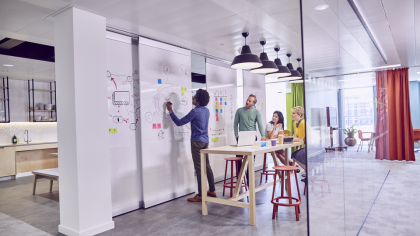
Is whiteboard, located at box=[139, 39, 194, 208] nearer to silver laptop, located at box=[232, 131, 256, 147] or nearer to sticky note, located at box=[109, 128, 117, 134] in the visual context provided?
sticky note, located at box=[109, 128, 117, 134]

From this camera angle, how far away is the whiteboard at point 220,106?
5.37 m

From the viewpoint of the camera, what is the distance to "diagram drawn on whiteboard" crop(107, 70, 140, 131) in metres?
3.66

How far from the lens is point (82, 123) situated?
3000 millimetres

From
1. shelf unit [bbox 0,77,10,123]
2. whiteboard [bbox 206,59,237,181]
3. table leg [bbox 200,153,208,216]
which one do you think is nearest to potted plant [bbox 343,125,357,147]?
table leg [bbox 200,153,208,216]

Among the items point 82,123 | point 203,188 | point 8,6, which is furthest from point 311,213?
point 8,6

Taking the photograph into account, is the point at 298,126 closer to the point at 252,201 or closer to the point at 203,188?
the point at 252,201

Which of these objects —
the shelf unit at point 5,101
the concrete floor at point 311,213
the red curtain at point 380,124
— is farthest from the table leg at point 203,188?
the shelf unit at point 5,101

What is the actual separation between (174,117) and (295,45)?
2.43m

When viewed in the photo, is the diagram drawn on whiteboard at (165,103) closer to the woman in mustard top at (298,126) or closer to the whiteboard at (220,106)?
the whiteboard at (220,106)

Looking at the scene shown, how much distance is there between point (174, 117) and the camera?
414cm

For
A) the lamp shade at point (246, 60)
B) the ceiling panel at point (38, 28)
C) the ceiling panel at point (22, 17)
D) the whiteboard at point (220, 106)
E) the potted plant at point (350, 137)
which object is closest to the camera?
the potted plant at point (350, 137)

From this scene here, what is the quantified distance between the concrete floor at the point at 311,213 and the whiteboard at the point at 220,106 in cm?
98

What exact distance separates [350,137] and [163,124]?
262cm

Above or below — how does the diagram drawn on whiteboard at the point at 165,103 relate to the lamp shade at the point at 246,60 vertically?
below
